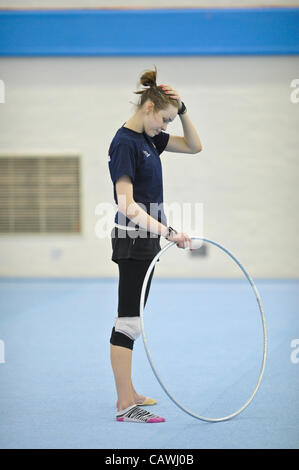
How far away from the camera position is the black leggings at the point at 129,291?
316 centimetres

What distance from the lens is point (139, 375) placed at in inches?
160

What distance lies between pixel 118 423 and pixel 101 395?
0.51 m

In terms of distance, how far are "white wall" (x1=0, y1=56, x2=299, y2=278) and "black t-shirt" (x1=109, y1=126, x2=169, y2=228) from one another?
5939mm

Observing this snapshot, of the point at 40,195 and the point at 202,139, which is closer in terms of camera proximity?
the point at 202,139

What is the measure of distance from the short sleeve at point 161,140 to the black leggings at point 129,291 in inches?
26.7

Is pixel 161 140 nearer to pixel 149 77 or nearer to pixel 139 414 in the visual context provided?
pixel 149 77

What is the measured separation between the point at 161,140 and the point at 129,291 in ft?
2.85

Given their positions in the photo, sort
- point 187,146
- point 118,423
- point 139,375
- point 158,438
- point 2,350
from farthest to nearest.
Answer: point 2,350, point 139,375, point 187,146, point 118,423, point 158,438

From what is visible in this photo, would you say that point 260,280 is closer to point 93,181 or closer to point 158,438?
point 93,181

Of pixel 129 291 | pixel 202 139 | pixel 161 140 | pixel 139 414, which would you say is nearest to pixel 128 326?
pixel 129 291

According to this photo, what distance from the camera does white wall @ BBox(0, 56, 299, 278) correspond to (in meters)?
9.08

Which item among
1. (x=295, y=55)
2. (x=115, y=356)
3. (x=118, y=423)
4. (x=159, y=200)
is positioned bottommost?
(x=118, y=423)

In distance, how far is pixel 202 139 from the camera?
9172 mm
